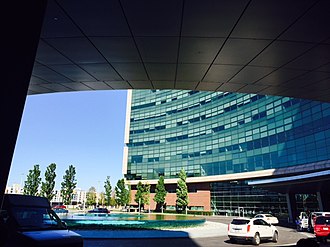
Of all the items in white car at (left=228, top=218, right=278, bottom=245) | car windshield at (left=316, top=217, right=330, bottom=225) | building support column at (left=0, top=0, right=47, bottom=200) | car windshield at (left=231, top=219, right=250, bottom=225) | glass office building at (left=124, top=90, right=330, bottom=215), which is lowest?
white car at (left=228, top=218, right=278, bottom=245)

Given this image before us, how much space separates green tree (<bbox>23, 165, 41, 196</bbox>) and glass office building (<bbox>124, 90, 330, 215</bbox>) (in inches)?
1274

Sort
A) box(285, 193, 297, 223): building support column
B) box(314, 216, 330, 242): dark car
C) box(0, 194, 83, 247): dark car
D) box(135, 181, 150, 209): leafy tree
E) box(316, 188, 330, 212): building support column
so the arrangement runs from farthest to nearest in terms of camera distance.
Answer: box(135, 181, 150, 209): leafy tree → box(285, 193, 297, 223): building support column → box(316, 188, 330, 212): building support column → box(314, 216, 330, 242): dark car → box(0, 194, 83, 247): dark car

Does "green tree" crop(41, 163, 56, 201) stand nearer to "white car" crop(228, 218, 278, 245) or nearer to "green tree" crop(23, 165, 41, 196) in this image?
"green tree" crop(23, 165, 41, 196)

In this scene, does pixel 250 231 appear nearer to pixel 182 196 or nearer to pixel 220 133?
pixel 182 196

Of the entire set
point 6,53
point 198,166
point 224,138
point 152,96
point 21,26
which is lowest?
point 6,53

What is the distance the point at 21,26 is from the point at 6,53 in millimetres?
397

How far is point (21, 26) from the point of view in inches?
114

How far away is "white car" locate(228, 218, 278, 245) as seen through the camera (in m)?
16.4

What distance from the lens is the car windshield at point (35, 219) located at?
717 centimetres

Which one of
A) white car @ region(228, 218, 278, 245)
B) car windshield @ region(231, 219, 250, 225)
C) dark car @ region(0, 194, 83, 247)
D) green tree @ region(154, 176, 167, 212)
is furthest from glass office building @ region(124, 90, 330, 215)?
dark car @ region(0, 194, 83, 247)

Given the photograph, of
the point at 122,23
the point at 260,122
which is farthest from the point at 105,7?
the point at 260,122

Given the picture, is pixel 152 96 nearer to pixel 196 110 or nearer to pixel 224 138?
pixel 196 110

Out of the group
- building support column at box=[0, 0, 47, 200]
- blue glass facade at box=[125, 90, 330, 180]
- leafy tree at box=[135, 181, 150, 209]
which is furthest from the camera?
leafy tree at box=[135, 181, 150, 209]

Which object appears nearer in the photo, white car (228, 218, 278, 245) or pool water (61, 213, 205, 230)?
white car (228, 218, 278, 245)
